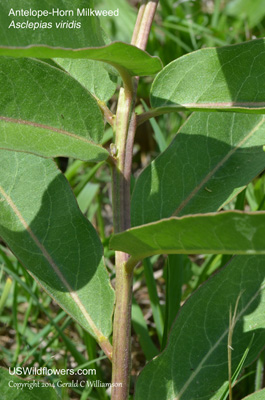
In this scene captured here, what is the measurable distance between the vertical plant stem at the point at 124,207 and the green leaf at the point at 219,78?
95mm

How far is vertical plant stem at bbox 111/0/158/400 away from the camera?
134cm

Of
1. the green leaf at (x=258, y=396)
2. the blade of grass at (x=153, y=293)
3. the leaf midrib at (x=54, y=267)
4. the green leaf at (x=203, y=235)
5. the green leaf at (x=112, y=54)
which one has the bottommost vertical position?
the blade of grass at (x=153, y=293)

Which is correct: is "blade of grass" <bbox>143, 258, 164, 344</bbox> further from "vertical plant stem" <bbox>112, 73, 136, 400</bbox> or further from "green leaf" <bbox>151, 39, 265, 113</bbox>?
"green leaf" <bbox>151, 39, 265, 113</bbox>

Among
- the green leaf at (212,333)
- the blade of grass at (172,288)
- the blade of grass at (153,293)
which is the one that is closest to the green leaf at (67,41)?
the green leaf at (212,333)

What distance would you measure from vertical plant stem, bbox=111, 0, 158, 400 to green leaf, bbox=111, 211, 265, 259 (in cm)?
20

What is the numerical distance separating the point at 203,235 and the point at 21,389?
61 centimetres

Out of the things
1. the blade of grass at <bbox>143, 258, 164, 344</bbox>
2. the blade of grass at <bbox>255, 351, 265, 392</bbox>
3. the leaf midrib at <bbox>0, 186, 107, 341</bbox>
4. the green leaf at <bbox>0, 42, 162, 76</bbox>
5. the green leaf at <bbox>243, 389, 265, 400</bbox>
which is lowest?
the blade of grass at <bbox>255, 351, 265, 392</bbox>

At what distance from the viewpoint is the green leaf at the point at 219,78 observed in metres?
1.34

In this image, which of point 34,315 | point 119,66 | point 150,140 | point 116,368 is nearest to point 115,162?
point 119,66

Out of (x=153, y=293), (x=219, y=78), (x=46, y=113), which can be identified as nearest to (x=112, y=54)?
(x=46, y=113)

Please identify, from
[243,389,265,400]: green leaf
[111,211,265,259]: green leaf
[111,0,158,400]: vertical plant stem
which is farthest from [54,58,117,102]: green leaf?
[243,389,265,400]: green leaf

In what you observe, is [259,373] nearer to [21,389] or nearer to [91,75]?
[21,389]

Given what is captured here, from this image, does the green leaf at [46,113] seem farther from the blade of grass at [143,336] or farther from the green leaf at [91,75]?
the blade of grass at [143,336]

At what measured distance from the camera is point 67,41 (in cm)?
115
